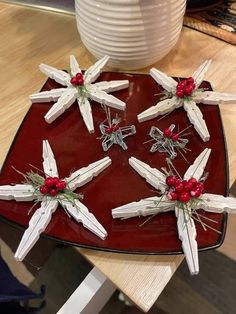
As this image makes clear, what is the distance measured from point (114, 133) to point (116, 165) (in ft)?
0.16

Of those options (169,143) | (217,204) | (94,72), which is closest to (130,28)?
(94,72)

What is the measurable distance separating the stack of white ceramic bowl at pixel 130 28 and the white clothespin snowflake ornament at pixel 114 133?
13 centimetres

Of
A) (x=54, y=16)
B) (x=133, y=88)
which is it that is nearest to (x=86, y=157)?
(x=133, y=88)

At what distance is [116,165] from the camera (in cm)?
54

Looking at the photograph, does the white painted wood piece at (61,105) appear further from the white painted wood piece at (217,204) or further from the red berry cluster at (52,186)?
the white painted wood piece at (217,204)

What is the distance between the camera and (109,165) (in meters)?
0.54

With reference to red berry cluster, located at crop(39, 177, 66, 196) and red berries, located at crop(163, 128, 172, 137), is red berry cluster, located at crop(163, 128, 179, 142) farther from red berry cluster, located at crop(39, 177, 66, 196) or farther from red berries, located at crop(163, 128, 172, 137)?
red berry cluster, located at crop(39, 177, 66, 196)

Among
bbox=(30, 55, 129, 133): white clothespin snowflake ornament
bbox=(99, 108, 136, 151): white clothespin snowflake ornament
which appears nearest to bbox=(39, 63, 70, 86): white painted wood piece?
bbox=(30, 55, 129, 133): white clothespin snowflake ornament

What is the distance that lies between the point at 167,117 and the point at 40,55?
28 cm

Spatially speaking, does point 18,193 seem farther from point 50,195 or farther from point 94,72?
point 94,72

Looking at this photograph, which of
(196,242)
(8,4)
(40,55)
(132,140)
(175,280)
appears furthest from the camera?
(175,280)

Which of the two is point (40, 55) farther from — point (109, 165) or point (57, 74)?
point (109, 165)

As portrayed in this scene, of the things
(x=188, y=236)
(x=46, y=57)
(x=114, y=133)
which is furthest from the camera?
(x=46, y=57)

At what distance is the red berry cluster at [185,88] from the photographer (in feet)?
1.94
